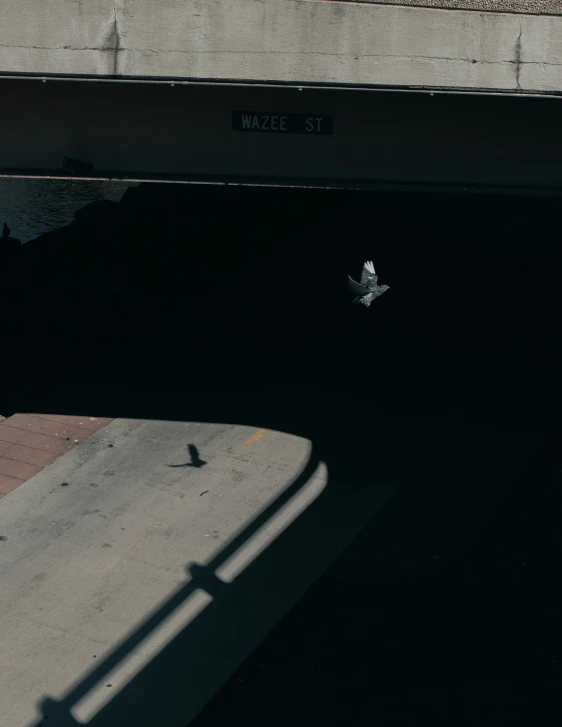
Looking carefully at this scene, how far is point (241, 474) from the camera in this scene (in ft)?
40.0

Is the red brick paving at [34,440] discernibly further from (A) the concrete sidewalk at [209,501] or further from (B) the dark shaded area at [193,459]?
(B) the dark shaded area at [193,459]

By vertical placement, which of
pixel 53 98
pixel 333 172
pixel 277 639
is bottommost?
pixel 277 639

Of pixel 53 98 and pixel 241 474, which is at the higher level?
pixel 53 98

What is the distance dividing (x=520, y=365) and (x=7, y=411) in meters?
8.07

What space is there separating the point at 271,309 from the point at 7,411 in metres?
5.88

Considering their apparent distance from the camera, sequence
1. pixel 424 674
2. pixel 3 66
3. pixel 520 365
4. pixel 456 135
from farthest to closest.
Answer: pixel 520 365 < pixel 456 135 < pixel 3 66 < pixel 424 674

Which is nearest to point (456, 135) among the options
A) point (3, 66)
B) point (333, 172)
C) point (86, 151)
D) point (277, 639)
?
point (333, 172)

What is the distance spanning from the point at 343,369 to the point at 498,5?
22.8 ft

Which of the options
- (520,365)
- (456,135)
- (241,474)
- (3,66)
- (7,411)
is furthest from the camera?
(520,365)

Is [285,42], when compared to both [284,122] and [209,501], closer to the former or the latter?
[284,122]

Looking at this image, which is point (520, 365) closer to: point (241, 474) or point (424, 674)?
point (241, 474)

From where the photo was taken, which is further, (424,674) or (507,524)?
(507,524)

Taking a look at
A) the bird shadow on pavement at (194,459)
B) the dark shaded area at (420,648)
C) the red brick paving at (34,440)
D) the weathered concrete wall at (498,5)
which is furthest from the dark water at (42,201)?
the dark shaded area at (420,648)

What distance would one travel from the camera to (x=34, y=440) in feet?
42.5
